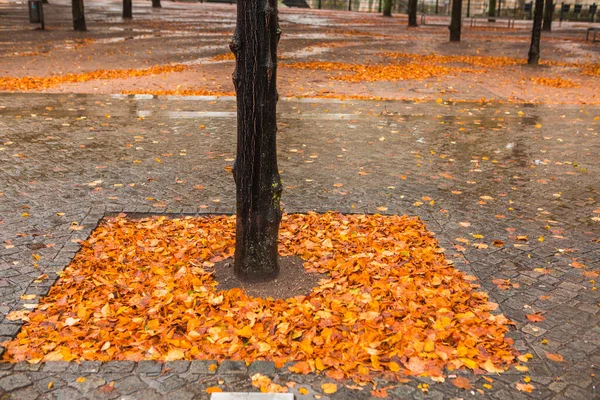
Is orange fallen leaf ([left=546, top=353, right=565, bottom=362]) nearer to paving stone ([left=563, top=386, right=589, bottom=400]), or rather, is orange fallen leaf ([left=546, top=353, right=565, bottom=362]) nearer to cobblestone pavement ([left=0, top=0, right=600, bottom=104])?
paving stone ([left=563, top=386, right=589, bottom=400])

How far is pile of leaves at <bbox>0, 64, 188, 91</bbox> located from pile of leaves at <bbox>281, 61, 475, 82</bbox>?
346cm

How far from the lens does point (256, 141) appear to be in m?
4.21

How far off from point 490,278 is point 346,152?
4.04 m

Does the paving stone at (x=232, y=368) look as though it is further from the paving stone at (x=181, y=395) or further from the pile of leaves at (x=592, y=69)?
the pile of leaves at (x=592, y=69)

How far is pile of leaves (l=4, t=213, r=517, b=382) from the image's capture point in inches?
144

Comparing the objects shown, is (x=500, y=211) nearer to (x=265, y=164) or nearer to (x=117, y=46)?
(x=265, y=164)

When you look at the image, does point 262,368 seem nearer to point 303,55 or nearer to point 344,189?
point 344,189

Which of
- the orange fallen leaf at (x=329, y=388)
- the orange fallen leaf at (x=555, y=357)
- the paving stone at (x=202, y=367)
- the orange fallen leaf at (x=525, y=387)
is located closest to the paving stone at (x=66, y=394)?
the paving stone at (x=202, y=367)

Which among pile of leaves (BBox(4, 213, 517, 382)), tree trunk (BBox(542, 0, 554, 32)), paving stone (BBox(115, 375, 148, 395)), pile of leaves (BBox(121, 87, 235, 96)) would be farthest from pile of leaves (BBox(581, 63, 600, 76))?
paving stone (BBox(115, 375, 148, 395))

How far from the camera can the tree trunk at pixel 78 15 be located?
932 inches

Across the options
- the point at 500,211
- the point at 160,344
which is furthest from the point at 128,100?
the point at 160,344

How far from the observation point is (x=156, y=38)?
75.3ft

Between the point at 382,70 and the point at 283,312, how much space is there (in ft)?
44.0

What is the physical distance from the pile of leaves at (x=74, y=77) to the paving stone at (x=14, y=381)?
10876 mm
